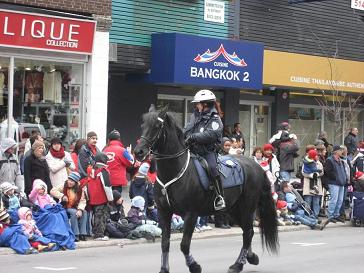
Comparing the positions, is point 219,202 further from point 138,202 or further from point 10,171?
point 10,171

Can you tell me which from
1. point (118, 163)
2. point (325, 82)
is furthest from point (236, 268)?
point (325, 82)

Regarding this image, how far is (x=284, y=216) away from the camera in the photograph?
60.0 feet

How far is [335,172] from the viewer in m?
18.9

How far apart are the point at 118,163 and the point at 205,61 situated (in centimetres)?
661

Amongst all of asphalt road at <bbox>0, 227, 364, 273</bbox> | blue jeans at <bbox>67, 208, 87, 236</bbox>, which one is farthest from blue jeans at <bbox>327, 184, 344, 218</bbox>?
blue jeans at <bbox>67, 208, 87, 236</bbox>

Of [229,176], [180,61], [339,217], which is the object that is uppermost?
[180,61]

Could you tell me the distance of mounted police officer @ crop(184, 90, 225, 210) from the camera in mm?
10508

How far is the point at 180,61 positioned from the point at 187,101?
148 inches

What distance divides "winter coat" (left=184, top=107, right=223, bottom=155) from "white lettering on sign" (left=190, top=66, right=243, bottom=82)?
36.1 ft

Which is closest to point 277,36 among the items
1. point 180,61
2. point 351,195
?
point 180,61

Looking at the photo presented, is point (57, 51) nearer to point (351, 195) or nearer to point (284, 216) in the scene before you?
point (284, 216)

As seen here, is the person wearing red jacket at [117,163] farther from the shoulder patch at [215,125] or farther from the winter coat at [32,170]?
the shoulder patch at [215,125]

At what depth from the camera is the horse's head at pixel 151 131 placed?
383 inches

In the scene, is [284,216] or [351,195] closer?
[284,216]
